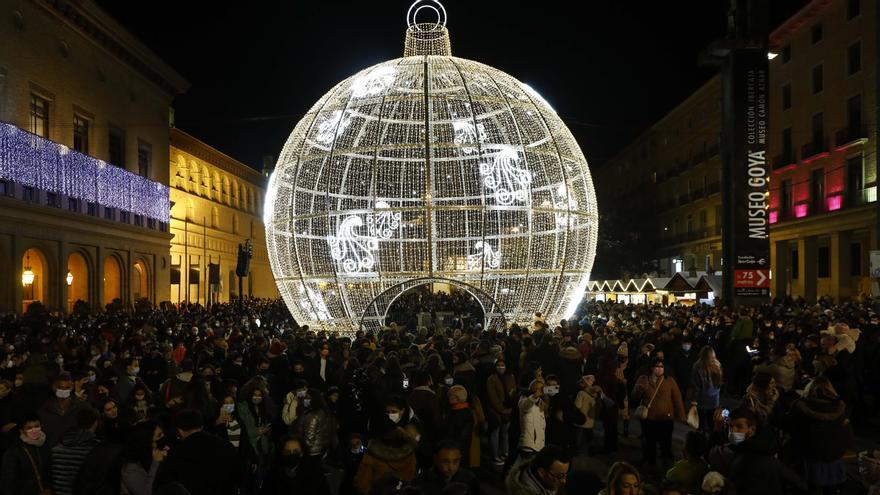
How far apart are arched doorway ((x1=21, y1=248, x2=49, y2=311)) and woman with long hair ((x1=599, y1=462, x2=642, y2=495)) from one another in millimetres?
31203

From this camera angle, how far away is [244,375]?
1063cm

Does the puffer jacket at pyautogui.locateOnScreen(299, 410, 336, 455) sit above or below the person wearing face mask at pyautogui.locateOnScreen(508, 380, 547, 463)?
above

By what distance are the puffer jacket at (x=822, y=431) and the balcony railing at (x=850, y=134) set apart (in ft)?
96.1

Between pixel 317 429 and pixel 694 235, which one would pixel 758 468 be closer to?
pixel 317 429

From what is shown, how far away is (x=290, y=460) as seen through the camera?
18.1ft

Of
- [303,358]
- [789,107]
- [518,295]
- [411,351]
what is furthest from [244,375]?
[789,107]

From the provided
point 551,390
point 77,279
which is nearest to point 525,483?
point 551,390

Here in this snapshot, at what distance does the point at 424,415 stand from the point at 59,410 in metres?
3.26

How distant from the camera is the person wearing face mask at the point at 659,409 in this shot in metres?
9.27

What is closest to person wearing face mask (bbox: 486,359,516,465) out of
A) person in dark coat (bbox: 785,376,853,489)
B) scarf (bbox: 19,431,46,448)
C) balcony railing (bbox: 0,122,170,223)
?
person in dark coat (bbox: 785,376,853,489)

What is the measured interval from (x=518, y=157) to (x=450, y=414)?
33.1ft

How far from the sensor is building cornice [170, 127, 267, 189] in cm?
5062

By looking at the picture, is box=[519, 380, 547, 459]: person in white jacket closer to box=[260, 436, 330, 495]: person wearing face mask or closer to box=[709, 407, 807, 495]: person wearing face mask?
box=[709, 407, 807, 495]: person wearing face mask

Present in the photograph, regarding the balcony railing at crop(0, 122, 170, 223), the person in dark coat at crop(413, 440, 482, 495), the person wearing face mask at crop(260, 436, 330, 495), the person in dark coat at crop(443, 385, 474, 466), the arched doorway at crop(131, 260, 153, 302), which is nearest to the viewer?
the person in dark coat at crop(413, 440, 482, 495)
